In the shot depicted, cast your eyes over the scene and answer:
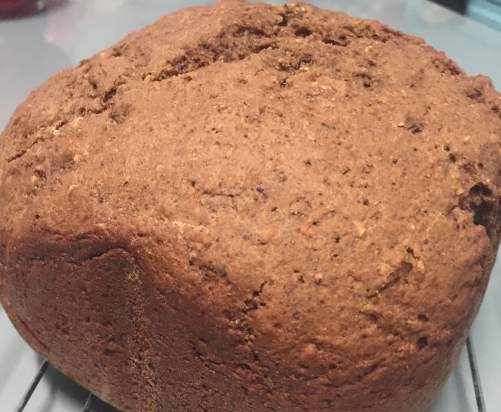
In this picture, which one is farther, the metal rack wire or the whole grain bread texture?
the metal rack wire

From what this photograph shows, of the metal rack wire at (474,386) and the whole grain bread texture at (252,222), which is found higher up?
the whole grain bread texture at (252,222)

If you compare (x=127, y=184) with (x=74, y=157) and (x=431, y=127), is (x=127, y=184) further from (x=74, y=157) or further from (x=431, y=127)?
(x=431, y=127)

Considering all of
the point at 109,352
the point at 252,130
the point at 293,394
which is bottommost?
the point at 109,352

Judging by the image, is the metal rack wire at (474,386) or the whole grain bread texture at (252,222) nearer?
the whole grain bread texture at (252,222)

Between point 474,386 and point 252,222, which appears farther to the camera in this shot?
point 474,386

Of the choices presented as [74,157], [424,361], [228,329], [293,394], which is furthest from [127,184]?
[424,361]
